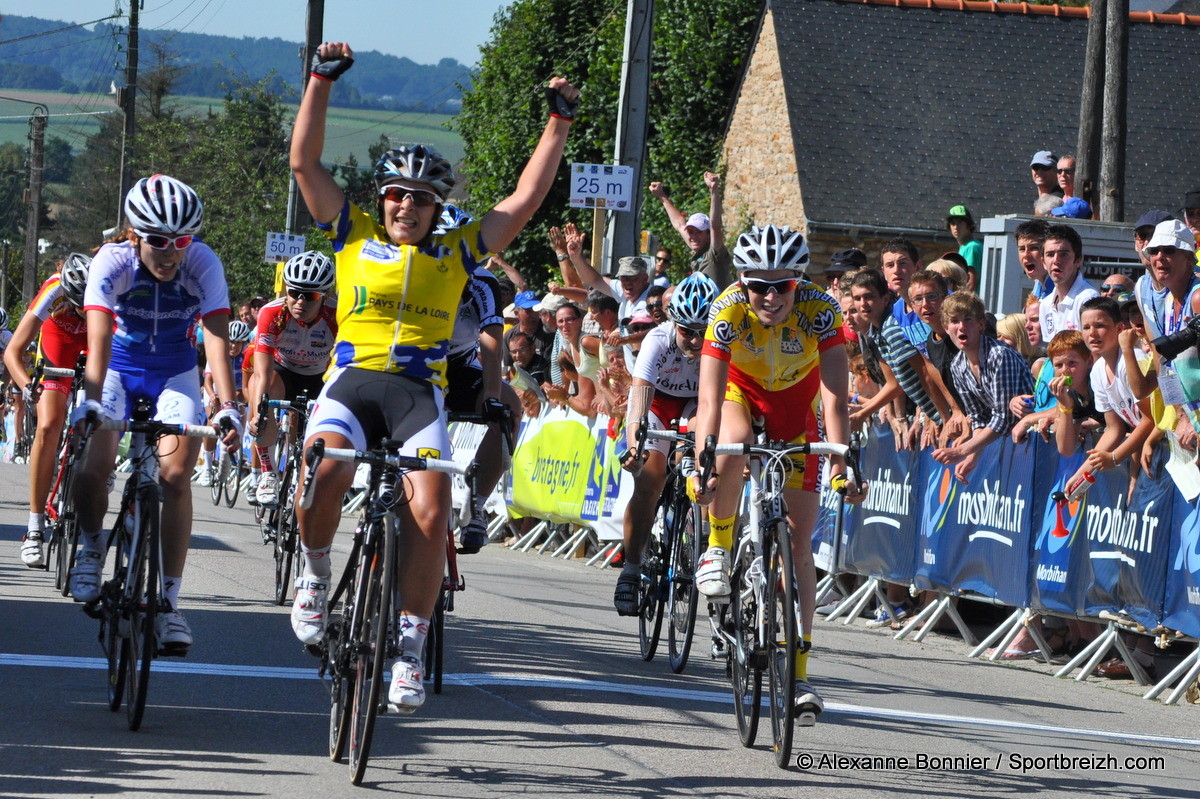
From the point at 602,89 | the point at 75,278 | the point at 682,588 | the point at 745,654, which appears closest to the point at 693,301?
the point at 682,588

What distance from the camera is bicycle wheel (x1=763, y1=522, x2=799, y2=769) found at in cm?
656

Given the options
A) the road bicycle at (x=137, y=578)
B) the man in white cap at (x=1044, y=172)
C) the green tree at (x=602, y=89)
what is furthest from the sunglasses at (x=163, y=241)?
the green tree at (x=602, y=89)

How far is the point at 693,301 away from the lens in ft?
31.3

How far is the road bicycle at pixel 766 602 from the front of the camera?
667 cm

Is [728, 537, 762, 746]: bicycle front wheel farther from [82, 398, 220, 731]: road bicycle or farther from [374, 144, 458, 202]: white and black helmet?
[82, 398, 220, 731]: road bicycle

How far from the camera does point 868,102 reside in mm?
35500

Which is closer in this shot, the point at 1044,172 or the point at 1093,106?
the point at 1044,172

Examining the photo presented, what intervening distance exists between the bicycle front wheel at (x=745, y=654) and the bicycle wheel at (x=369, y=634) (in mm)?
1658

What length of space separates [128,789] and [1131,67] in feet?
116

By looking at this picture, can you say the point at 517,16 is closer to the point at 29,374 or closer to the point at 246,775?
the point at 29,374

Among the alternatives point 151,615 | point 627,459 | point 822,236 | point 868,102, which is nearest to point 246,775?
point 151,615

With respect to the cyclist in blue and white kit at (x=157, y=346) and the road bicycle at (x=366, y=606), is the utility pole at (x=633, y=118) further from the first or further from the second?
the road bicycle at (x=366, y=606)

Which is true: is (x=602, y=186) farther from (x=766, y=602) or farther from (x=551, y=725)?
(x=766, y=602)

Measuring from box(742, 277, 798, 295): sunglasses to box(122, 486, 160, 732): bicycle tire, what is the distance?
2707 mm
